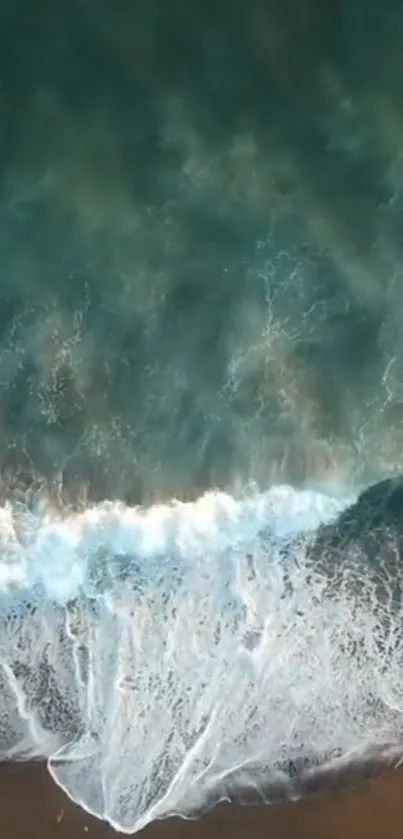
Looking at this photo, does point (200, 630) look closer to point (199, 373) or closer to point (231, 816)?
point (231, 816)

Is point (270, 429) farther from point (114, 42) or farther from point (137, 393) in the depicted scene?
point (114, 42)

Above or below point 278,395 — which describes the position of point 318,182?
above

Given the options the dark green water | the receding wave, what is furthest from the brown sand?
the dark green water

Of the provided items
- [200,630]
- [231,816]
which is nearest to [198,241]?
[200,630]

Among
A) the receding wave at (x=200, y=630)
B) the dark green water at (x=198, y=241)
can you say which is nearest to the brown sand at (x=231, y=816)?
the receding wave at (x=200, y=630)

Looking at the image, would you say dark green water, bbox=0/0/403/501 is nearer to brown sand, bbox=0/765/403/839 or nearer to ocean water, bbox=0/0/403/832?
ocean water, bbox=0/0/403/832

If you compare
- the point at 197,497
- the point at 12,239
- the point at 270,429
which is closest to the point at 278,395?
the point at 270,429
